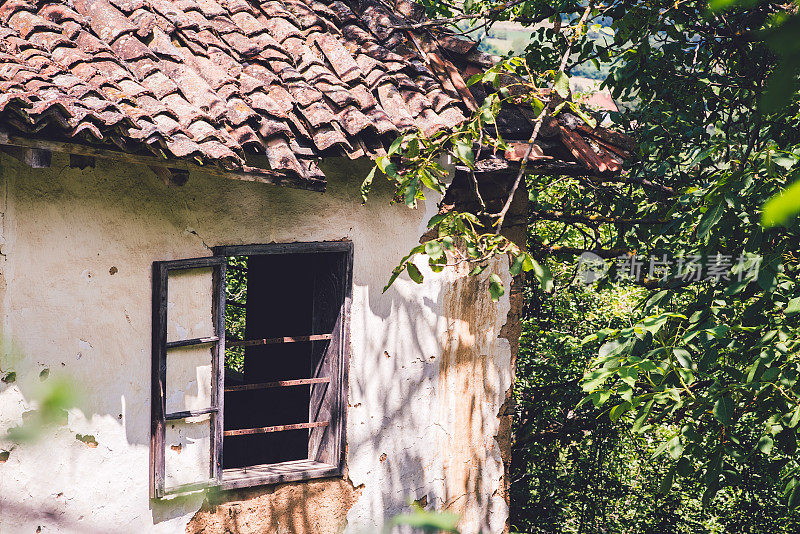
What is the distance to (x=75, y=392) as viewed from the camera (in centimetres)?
64

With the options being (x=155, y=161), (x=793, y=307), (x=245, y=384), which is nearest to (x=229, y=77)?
(x=155, y=161)

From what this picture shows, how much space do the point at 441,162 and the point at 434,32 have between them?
1020 millimetres

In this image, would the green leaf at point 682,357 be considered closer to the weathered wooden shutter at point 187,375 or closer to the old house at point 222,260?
the old house at point 222,260

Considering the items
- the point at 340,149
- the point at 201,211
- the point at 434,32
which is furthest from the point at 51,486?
the point at 434,32

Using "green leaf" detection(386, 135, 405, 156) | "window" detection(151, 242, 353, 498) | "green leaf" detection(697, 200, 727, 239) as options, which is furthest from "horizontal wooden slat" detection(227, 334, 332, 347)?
"green leaf" detection(697, 200, 727, 239)

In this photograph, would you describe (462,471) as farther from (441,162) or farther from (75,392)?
(75,392)

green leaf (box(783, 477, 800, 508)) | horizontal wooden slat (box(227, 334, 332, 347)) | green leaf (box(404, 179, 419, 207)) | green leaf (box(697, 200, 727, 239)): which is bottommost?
green leaf (box(783, 477, 800, 508))

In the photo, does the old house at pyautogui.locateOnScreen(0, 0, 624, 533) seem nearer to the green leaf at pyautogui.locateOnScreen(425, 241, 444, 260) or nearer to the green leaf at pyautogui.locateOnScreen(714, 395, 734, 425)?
the green leaf at pyautogui.locateOnScreen(425, 241, 444, 260)

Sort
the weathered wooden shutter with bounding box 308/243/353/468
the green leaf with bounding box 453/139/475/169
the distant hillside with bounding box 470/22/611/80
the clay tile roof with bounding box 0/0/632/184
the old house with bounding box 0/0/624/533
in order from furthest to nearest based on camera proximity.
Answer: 1. the distant hillside with bounding box 470/22/611/80
2. the weathered wooden shutter with bounding box 308/243/353/468
3. the green leaf with bounding box 453/139/475/169
4. the old house with bounding box 0/0/624/533
5. the clay tile roof with bounding box 0/0/632/184

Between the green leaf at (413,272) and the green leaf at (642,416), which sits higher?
the green leaf at (413,272)

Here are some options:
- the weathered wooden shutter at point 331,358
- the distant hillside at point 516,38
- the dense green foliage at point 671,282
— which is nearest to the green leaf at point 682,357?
the dense green foliage at point 671,282

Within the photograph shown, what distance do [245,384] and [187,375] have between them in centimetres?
65

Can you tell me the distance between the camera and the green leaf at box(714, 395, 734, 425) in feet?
10.4

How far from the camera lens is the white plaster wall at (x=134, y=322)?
305 cm
